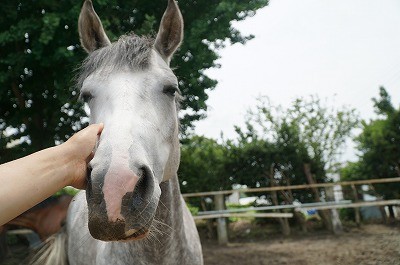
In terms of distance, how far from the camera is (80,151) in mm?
1571

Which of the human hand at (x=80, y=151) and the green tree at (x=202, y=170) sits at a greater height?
the green tree at (x=202, y=170)

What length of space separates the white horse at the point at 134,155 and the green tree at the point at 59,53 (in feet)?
8.65

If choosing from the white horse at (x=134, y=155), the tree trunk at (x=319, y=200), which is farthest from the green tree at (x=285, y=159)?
the white horse at (x=134, y=155)

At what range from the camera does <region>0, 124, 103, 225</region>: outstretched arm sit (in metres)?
1.20

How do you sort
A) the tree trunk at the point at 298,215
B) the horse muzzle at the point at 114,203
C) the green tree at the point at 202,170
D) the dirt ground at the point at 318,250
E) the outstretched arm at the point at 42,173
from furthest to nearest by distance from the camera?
the green tree at the point at 202,170
the tree trunk at the point at 298,215
the dirt ground at the point at 318,250
the horse muzzle at the point at 114,203
the outstretched arm at the point at 42,173

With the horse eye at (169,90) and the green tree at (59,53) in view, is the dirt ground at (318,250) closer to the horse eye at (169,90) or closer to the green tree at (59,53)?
the green tree at (59,53)

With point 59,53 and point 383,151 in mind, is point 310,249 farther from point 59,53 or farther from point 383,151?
point 59,53

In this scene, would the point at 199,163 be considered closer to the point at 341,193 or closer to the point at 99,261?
the point at 341,193

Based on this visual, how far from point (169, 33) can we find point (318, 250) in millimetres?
7233

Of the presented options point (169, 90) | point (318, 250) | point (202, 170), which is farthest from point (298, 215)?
point (169, 90)

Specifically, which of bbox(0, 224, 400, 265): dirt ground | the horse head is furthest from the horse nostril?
bbox(0, 224, 400, 265): dirt ground

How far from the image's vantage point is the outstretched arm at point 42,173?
3.92 ft

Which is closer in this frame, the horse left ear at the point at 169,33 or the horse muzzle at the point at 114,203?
the horse muzzle at the point at 114,203

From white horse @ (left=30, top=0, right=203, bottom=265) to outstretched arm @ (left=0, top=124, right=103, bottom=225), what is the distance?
111 millimetres
